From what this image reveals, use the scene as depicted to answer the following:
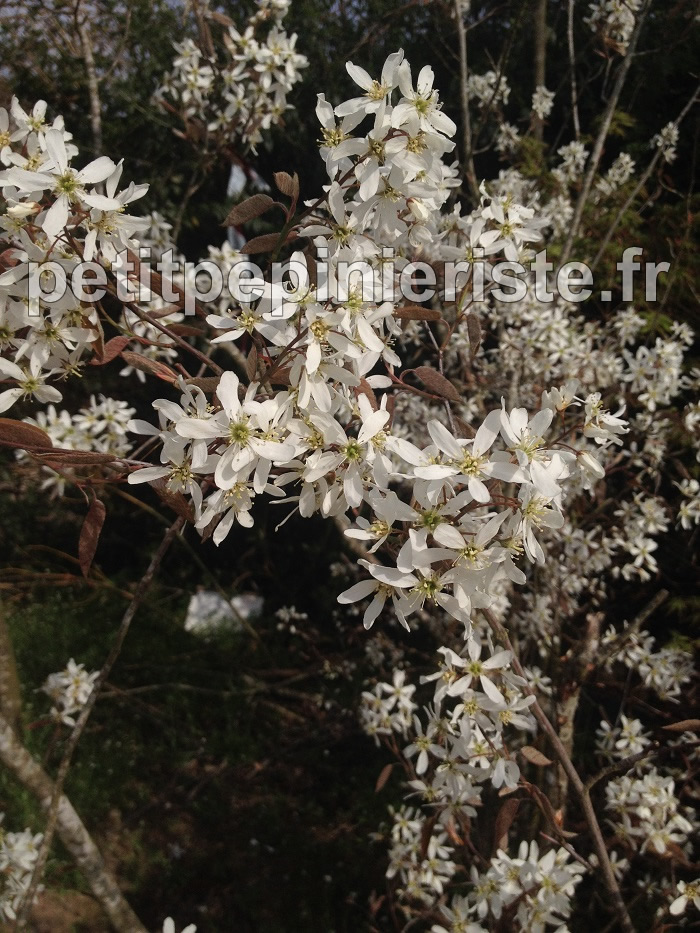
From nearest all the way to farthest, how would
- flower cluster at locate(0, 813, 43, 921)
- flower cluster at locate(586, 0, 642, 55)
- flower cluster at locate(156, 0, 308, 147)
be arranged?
flower cluster at locate(0, 813, 43, 921), flower cluster at locate(156, 0, 308, 147), flower cluster at locate(586, 0, 642, 55)

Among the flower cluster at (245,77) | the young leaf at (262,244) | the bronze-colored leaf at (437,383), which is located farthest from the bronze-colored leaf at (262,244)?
the flower cluster at (245,77)

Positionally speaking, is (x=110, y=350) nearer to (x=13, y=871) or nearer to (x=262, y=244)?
(x=262, y=244)

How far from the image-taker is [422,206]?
1.01 meters

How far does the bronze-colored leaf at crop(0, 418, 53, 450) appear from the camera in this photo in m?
0.81

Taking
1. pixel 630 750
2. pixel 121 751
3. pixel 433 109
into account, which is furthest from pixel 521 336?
pixel 121 751

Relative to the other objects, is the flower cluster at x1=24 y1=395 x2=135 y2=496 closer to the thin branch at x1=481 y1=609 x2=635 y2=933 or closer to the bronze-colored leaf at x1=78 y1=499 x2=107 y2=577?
the bronze-colored leaf at x1=78 y1=499 x2=107 y2=577

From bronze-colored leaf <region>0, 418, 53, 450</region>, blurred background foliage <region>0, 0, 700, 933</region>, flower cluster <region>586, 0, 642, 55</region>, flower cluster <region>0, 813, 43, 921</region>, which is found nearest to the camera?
bronze-colored leaf <region>0, 418, 53, 450</region>

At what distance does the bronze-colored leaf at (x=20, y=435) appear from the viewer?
A: 808 millimetres

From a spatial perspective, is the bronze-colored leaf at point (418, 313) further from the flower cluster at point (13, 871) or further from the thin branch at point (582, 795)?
the flower cluster at point (13, 871)

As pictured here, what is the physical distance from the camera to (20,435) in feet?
2.69

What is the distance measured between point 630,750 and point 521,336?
149 cm

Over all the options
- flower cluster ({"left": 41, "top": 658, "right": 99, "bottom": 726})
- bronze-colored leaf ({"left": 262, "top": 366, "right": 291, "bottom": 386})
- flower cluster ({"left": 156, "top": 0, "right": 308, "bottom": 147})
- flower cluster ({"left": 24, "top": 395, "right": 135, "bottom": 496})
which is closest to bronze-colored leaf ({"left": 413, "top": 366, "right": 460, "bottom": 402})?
bronze-colored leaf ({"left": 262, "top": 366, "right": 291, "bottom": 386})

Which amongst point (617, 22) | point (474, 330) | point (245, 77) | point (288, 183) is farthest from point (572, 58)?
point (288, 183)

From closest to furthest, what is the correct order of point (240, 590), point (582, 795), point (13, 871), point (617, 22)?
point (582, 795), point (13, 871), point (617, 22), point (240, 590)
